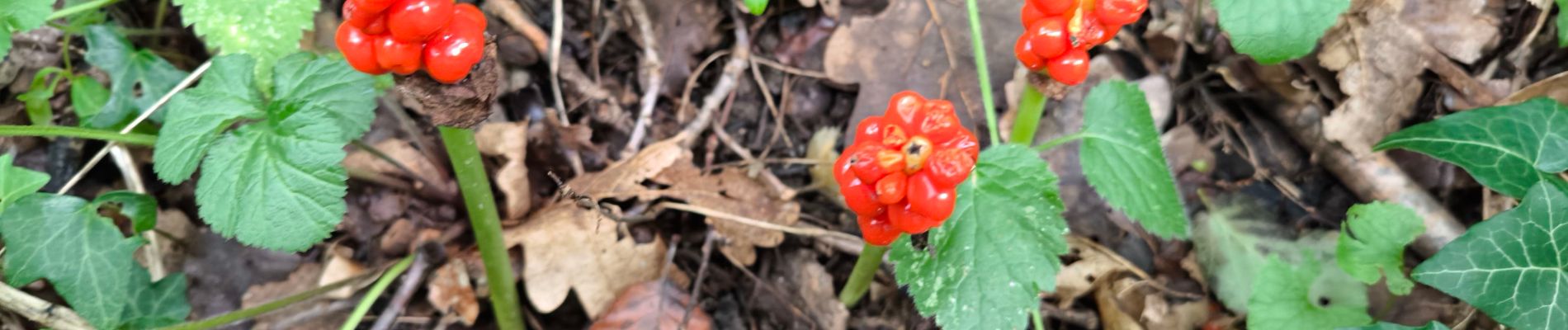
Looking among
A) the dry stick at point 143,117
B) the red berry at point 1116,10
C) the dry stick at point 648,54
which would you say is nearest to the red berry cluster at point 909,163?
the red berry at point 1116,10

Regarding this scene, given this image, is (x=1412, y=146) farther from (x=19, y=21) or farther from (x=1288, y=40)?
(x=19, y=21)

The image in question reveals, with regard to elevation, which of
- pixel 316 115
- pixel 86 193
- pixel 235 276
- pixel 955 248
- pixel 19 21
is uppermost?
pixel 19 21

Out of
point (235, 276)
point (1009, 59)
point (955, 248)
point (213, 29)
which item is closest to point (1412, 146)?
point (1009, 59)

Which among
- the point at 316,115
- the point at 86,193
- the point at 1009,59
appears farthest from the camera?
the point at 1009,59

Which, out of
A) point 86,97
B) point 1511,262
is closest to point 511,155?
point 86,97

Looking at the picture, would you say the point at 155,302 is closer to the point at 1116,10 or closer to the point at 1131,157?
the point at 1116,10

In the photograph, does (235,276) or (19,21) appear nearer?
(19,21)
